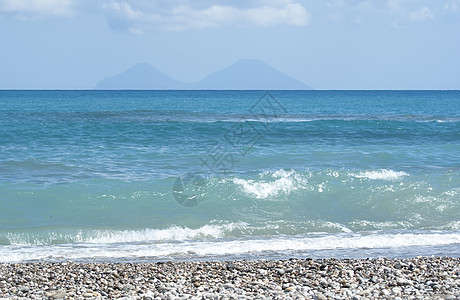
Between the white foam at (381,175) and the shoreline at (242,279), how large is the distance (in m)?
8.46

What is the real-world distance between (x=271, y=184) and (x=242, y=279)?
8623 millimetres

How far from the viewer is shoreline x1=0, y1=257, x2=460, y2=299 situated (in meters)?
7.43

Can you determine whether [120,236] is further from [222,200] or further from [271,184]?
[271,184]

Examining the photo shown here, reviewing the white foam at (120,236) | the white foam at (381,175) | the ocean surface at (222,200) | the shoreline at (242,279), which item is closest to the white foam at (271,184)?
the ocean surface at (222,200)

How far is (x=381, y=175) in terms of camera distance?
18109mm

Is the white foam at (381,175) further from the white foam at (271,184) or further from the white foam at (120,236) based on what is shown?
the white foam at (120,236)

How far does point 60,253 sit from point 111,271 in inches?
110

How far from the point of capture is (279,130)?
31578mm

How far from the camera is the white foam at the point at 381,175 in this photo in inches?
702

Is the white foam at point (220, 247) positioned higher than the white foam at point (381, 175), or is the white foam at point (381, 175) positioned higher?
the white foam at point (381, 175)

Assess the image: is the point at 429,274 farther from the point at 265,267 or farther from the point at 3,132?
the point at 3,132

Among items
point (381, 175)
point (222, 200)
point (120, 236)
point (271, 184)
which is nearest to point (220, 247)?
point (120, 236)

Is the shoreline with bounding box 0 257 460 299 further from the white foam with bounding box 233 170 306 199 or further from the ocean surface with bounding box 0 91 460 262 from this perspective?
the white foam with bounding box 233 170 306 199

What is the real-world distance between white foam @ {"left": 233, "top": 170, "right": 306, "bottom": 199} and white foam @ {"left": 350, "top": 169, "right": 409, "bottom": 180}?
2191 mm
